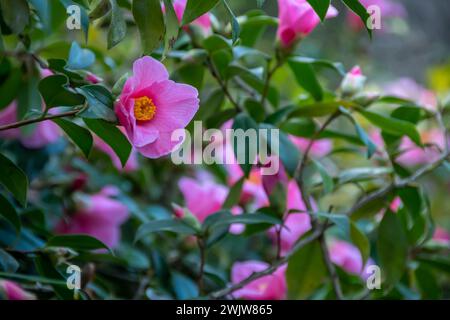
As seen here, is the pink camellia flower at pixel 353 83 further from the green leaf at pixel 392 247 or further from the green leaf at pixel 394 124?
the green leaf at pixel 392 247

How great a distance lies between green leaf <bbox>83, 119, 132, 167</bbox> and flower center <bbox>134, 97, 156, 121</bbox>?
0.03m

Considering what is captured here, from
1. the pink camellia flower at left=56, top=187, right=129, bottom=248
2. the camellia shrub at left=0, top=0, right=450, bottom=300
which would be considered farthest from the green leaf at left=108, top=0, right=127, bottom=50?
the pink camellia flower at left=56, top=187, right=129, bottom=248

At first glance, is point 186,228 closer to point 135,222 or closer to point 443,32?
point 135,222

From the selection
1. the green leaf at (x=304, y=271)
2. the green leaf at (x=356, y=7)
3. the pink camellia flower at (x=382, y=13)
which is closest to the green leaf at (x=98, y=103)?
the green leaf at (x=356, y=7)

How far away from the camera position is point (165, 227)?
772 mm

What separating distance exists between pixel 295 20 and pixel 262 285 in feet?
1.06

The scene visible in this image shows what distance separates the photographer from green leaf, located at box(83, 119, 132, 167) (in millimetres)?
629

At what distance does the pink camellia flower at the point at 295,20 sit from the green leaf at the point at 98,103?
1.00 feet

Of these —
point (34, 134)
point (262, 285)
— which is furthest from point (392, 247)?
point (34, 134)

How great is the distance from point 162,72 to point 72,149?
0.51 meters

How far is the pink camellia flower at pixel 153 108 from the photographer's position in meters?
0.59

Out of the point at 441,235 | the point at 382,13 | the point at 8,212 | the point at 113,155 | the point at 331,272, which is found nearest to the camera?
the point at 8,212

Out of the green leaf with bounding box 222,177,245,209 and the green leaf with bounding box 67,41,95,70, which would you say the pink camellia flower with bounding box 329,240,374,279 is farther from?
the green leaf with bounding box 67,41,95,70

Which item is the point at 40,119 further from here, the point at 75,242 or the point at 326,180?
the point at 326,180
